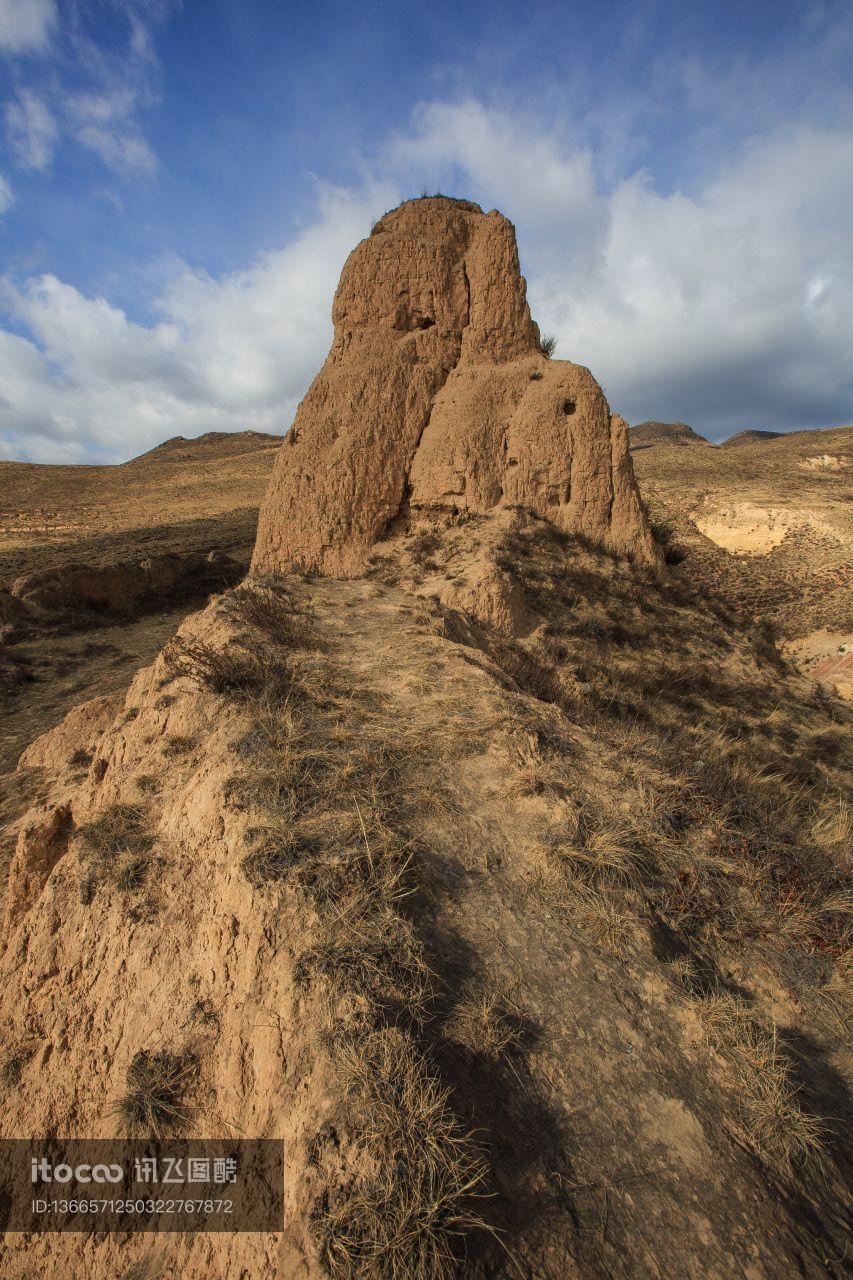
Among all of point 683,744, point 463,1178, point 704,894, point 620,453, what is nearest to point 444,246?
point 620,453

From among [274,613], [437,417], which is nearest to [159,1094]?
[274,613]

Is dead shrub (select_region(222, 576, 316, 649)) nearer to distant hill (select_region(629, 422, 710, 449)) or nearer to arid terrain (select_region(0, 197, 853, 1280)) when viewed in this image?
arid terrain (select_region(0, 197, 853, 1280))

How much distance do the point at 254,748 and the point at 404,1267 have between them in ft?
9.14

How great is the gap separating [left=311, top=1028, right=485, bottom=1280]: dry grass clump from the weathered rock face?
10.4 m

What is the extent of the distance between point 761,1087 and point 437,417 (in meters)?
12.2

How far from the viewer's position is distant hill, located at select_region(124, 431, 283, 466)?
2272 inches

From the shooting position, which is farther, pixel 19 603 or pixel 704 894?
pixel 19 603

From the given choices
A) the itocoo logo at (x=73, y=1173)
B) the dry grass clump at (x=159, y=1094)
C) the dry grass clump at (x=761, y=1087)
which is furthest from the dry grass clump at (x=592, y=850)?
the itocoo logo at (x=73, y=1173)

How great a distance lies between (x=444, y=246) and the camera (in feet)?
41.3

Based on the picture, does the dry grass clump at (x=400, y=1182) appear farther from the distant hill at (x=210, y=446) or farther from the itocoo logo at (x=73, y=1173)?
the distant hill at (x=210, y=446)

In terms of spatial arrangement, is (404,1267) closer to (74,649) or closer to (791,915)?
(791,915)

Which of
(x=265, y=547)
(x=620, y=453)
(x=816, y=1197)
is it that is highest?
(x=620, y=453)

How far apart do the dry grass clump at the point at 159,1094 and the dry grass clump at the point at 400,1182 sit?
93 cm

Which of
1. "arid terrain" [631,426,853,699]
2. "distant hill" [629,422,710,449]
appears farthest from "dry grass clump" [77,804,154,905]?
"distant hill" [629,422,710,449]
